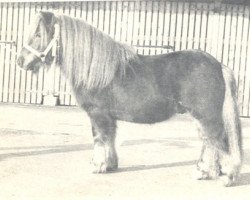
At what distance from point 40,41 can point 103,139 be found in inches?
58.5

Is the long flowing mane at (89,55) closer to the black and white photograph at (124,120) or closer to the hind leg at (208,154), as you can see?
the black and white photograph at (124,120)

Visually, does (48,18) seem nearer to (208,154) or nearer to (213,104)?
(213,104)

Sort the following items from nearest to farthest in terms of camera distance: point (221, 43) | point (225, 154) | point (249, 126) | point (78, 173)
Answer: point (225, 154)
point (78, 173)
point (249, 126)
point (221, 43)

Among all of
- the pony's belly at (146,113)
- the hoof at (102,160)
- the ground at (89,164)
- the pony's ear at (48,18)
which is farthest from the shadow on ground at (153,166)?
the pony's ear at (48,18)

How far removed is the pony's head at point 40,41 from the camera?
6.66 m

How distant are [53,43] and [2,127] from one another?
418 cm

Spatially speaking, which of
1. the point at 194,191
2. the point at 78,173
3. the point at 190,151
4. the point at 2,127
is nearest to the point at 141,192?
the point at 194,191

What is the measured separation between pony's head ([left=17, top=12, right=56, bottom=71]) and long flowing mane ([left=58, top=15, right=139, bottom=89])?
0.15 m

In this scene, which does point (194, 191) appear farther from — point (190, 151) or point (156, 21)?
point (156, 21)

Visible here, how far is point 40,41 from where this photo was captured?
22.1ft

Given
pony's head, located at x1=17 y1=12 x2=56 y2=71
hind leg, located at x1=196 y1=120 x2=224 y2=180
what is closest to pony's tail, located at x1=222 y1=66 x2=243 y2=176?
hind leg, located at x1=196 y1=120 x2=224 y2=180

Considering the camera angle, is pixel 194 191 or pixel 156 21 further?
pixel 156 21

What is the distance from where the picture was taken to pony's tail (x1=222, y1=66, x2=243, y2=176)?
6.33 m

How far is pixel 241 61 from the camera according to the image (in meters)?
13.9
